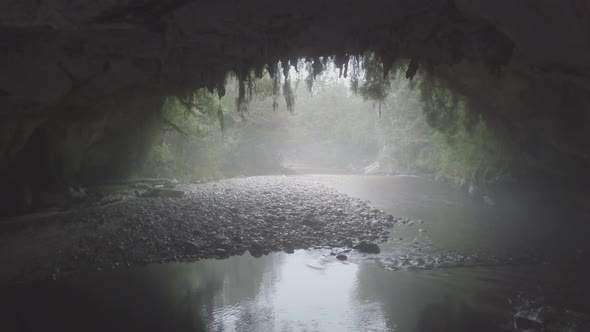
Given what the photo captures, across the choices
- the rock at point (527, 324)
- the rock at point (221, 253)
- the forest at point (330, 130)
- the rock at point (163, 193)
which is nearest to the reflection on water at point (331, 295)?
the rock at point (527, 324)

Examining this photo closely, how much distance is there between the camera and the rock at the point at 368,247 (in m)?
10.0

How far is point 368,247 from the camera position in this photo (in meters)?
10.1

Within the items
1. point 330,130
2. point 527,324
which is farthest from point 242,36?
point 330,130

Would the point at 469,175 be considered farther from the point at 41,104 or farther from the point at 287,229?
the point at 41,104

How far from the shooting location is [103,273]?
8023 mm

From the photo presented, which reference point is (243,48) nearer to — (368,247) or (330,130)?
(368,247)

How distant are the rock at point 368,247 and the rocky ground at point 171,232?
0.03 meters

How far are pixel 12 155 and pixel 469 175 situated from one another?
20.6 m

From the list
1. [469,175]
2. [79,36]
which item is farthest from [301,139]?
[79,36]

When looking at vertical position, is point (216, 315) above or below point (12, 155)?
below

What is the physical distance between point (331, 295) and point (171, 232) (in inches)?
202

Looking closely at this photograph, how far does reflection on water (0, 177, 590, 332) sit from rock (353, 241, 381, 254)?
11.9 inches

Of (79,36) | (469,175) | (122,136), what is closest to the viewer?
(79,36)

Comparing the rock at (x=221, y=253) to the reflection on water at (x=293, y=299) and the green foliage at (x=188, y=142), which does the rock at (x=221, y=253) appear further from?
the green foliage at (x=188, y=142)
